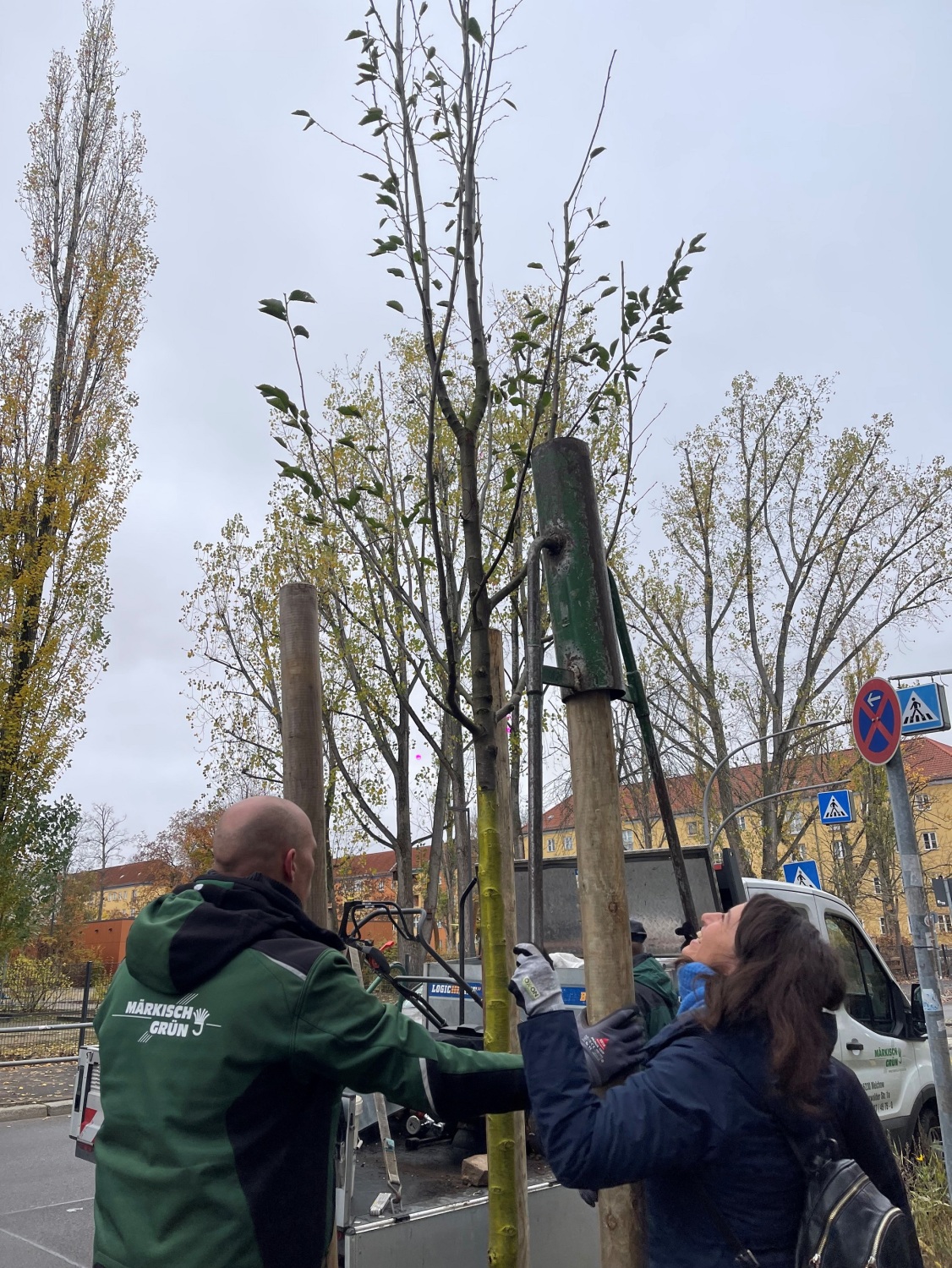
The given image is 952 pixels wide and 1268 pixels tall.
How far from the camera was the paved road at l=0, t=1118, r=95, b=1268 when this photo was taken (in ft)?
21.6

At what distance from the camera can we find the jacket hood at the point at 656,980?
4.75 meters

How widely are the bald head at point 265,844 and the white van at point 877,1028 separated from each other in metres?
4.96

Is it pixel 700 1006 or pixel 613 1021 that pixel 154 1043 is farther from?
pixel 700 1006

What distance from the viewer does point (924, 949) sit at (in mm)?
6031

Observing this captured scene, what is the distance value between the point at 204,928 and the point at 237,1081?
0.29 metres

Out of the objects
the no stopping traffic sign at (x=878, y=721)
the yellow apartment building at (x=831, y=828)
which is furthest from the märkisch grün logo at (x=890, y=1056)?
the yellow apartment building at (x=831, y=828)

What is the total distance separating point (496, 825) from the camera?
291cm

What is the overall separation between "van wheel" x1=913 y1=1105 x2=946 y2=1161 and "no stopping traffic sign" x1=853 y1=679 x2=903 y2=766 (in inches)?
119

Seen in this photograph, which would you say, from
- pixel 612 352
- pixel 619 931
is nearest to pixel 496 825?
pixel 619 931

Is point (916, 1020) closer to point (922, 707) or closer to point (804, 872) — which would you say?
point (922, 707)

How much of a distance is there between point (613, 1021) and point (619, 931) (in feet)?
0.70

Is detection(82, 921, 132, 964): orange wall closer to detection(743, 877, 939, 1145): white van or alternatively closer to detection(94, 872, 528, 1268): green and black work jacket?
detection(743, 877, 939, 1145): white van

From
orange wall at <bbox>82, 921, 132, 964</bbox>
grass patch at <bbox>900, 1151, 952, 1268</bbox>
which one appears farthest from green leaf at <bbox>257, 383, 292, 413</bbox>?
orange wall at <bbox>82, 921, 132, 964</bbox>

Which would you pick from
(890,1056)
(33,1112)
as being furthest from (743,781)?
(890,1056)
